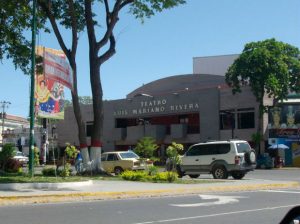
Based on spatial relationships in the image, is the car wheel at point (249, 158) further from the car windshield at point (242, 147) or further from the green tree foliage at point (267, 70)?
the green tree foliage at point (267, 70)

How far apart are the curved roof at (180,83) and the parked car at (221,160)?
115 feet

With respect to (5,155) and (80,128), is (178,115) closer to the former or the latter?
(5,155)

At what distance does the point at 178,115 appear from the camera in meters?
58.5

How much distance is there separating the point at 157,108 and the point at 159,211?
4491cm

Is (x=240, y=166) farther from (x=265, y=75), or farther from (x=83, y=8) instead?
(x=265, y=75)

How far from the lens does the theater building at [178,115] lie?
2016 inches

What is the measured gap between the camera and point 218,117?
52.5m

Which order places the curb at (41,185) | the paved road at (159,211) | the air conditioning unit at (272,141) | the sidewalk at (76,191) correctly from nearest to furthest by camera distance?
the paved road at (159,211)
the sidewalk at (76,191)
the curb at (41,185)
the air conditioning unit at (272,141)

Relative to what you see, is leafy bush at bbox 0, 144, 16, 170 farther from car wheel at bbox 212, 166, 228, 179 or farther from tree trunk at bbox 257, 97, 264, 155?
tree trunk at bbox 257, 97, 264, 155


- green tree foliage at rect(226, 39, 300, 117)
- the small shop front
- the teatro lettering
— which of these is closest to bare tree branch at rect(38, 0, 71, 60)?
green tree foliage at rect(226, 39, 300, 117)

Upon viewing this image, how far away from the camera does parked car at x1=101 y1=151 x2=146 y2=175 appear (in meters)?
Result: 31.5

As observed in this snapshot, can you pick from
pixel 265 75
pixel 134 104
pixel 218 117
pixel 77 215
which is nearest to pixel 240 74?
pixel 265 75

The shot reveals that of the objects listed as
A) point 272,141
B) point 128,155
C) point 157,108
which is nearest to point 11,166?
point 128,155

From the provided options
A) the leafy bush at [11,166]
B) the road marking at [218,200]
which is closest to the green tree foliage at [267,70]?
the leafy bush at [11,166]
